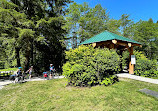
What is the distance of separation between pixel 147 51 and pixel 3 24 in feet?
111

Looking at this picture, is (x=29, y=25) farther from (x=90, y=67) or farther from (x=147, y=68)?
(x=147, y=68)

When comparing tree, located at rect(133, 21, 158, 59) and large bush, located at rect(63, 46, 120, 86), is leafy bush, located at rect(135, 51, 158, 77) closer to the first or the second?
large bush, located at rect(63, 46, 120, 86)

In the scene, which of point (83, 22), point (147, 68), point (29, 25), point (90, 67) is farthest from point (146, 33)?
point (29, 25)

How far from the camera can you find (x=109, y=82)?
473 cm

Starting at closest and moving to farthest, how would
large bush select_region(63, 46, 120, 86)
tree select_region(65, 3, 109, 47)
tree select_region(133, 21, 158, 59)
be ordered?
large bush select_region(63, 46, 120, 86), tree select_region(65, 3, 109, 47), tree select_region(133, 21, 158, 59)

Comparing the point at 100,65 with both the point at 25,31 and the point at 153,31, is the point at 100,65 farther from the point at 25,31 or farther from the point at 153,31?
the point at 153,31

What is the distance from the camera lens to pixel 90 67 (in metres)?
4.73

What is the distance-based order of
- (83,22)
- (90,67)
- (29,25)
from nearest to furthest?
(90,67), (29,25), (83,22)

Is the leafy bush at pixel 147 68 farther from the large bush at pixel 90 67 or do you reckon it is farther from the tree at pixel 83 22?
the tree at pixel 83 22

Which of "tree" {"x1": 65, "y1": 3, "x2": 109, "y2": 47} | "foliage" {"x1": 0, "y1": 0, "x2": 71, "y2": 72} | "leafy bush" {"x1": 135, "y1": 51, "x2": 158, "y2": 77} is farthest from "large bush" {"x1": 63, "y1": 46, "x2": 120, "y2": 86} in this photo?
"tree" {"x1": 65, "y1": 3, "x2": 109, "y2": 47}

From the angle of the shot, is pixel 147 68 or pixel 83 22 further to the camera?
pixel 83 22

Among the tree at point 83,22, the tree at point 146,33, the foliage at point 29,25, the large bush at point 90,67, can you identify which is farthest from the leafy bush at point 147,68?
the tree at point 146,33

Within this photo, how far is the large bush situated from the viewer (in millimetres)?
4645

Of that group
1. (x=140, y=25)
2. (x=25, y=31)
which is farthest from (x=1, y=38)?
(x=140, y=25)
